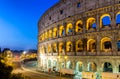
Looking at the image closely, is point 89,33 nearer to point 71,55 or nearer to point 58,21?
point 71,55

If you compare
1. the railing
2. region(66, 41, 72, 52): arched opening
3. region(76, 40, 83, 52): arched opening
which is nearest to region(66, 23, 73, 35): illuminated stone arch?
region(66, 41, 72, 52): arched opening

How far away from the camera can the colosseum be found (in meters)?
30.7

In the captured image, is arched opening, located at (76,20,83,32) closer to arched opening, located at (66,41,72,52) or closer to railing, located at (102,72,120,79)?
arched opening, located at (66,41,72,52)

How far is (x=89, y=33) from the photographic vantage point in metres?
34.2

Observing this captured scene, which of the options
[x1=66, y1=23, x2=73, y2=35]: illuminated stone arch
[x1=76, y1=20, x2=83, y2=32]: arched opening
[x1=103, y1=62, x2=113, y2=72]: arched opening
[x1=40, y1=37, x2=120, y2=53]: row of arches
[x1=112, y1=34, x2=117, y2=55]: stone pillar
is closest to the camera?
[x1=112, y1=34, x2=117, y2=55]: stone pillar

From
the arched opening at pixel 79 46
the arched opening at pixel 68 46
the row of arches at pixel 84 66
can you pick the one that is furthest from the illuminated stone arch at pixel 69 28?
the row of arches at pixel 84 66

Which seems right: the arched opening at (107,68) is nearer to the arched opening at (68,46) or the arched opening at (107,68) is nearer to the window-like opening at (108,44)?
the window-like opening at (108,44)

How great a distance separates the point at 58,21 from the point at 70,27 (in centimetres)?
348

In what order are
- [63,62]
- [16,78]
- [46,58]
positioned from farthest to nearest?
1. [46,58]
2. [63,62]
3. [16,78]

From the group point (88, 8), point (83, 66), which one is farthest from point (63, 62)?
point (88, 8)

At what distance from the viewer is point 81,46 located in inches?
1519

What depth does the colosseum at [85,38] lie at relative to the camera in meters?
30.7

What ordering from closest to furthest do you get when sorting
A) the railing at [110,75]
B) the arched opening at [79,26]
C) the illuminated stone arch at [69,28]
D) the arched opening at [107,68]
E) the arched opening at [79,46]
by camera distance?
the railing at [110,75] → the arched opening at [107,68] → the arched opening at [79,26] → the arched opening at [79,46] → the illuminated stone arch at [69,28]

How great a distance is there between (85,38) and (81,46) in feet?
13.1
